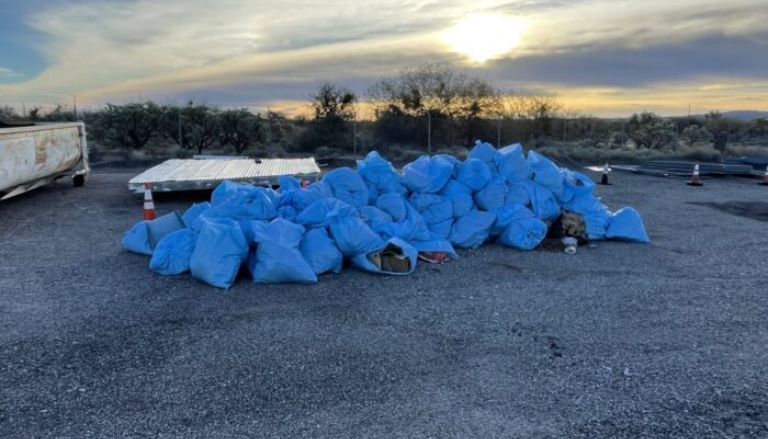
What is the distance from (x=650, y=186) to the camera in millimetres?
13688

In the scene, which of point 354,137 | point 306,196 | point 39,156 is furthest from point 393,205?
point 354,137

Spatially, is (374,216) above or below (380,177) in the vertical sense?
below

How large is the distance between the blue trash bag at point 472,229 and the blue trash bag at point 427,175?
572mm

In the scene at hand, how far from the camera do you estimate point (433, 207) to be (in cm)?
751

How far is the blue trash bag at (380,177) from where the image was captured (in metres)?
7.67

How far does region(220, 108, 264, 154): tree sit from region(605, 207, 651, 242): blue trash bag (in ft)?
53.3

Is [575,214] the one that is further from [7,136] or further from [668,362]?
[7,136]

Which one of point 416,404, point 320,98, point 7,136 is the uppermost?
point 320,98

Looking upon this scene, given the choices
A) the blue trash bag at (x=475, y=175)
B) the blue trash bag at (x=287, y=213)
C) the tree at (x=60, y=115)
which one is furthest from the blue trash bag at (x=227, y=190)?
the tree at (x=60, y=115)

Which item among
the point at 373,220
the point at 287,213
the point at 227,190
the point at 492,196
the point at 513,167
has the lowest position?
the point at 373,220

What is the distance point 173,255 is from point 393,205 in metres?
2.66

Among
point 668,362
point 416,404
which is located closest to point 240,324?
point 416,404

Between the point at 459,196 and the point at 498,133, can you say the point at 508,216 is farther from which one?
the point at 498,133

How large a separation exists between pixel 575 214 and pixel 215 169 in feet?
24.2
